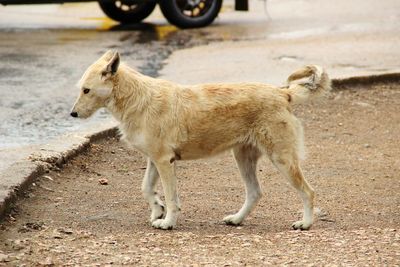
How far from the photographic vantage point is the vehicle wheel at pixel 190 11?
17141 millimetres

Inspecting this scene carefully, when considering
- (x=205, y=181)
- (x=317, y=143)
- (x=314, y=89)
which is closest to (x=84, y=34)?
(x=317, y=143)

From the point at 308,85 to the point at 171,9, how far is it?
9.56 m

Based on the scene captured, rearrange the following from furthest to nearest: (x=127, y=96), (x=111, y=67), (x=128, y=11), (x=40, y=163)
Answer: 1. (x=128, y=11)
2. (x=40, y=163)
3. (x=127, y=96)
4. (x=111, y=67)

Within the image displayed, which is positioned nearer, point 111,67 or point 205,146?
point 111,67

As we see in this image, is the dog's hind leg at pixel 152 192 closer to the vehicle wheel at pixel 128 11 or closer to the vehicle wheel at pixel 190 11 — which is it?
the vehicle wheel at pixel 190 11

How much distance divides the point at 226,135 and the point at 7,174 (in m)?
1.80

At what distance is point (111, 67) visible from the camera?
7453mm

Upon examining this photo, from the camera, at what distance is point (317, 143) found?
1049 centimetres

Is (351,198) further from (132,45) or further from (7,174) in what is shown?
(132,45)

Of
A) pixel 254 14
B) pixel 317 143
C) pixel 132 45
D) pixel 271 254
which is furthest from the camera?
pixel 254 14

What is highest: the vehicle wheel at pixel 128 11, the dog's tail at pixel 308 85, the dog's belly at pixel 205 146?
the dog's tail at pixel 308 85

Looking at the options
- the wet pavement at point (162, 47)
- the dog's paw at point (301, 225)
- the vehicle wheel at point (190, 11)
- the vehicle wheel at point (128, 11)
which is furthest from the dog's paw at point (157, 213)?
the vehicle wheel at point (128, 11)

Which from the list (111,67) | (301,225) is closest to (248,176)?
(301,225)

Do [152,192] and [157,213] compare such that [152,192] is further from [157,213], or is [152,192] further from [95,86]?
[95,86]
